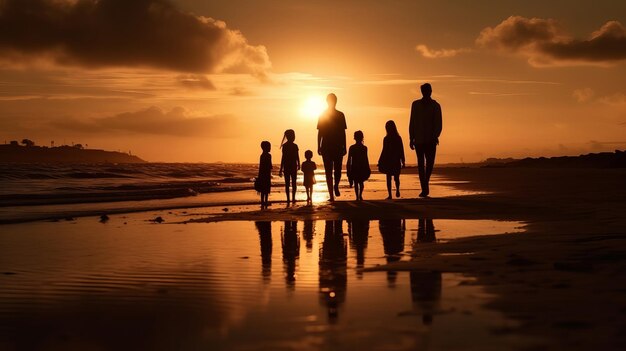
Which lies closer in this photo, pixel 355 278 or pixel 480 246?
pixel 355 278

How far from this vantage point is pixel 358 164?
57.5ft

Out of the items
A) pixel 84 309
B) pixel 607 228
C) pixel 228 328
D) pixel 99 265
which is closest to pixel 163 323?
pixel 228 328

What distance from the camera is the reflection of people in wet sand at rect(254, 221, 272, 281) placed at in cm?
597

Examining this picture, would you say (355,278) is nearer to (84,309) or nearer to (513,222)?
(84,309)

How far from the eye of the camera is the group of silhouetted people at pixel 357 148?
15289 mm

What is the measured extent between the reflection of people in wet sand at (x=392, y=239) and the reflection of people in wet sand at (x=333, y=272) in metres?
0.45

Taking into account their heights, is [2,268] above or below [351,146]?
below

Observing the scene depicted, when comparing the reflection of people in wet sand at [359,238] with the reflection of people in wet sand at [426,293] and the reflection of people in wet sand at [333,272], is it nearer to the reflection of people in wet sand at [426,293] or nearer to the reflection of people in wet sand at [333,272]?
the reflection of people in wet sand at [333,272]

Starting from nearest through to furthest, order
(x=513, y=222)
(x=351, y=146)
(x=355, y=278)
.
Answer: (x=355, y=278), (x=513, y=222), (x=351, y=146)

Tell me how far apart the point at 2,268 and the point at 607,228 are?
757 centimetres

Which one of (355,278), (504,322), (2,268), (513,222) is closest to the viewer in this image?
(504,322)

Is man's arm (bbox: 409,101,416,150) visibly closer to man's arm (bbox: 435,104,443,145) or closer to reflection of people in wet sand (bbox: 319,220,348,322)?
man's arm (bbox: 435,104,443,145)

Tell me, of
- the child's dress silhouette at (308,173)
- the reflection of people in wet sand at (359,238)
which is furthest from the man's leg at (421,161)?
the reflection of people in wet sand at (359,238)

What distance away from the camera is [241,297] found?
15.3ft
